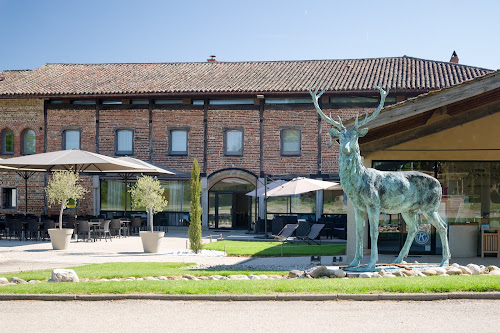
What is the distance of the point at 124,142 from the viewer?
29688mm

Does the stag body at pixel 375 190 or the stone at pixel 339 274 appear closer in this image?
the stone at pixel 339 274

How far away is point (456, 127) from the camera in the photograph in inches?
607

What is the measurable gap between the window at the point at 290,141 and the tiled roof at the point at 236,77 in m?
1.81

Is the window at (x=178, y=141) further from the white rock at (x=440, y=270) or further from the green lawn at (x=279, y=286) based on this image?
the green lawn at (x=279, y=286)

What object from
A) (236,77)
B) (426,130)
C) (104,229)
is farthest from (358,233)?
(236,77)

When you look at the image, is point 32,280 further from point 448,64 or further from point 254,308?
point 448,64

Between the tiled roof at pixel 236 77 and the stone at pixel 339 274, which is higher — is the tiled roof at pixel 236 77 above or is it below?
above

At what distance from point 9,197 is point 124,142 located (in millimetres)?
6487

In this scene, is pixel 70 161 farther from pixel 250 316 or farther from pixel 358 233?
pixel 250 316

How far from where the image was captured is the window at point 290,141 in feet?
93.1

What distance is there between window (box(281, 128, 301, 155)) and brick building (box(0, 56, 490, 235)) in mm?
43

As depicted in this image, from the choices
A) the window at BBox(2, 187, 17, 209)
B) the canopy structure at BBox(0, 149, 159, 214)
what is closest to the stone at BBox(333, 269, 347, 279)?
the canopy structure at BBox(0, 149, 159, 214)

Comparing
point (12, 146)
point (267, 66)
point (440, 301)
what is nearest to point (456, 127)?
point (440, 301)

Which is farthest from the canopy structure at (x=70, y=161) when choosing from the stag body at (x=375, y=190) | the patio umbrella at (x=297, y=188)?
the stag body at (x=375, y=190)
